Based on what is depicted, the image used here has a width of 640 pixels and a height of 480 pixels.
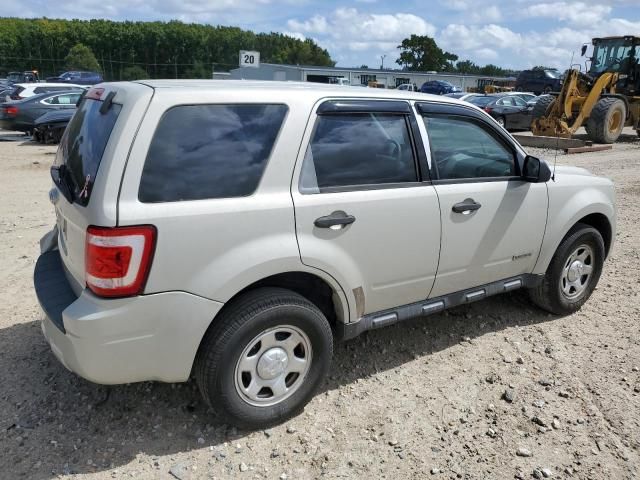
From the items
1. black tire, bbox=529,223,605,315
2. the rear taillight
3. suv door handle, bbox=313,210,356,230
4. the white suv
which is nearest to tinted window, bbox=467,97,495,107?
black tire, bbox=529,223,605,315

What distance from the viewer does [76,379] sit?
11.5ft

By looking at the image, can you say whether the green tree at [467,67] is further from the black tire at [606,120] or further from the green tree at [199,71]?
the black tire at [606,120]

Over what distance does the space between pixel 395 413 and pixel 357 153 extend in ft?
A: 5.07

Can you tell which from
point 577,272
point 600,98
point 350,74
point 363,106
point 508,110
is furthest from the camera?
point 350,74

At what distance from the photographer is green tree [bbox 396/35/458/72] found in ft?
310

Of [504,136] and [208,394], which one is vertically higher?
[504,136]

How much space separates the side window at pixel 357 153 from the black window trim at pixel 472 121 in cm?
18

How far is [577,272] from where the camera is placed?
4.58 metres

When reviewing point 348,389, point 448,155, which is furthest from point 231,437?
point 448,155

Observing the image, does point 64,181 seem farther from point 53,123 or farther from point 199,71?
point 199,71

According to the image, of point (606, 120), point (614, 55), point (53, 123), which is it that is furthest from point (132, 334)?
point (614, 55)

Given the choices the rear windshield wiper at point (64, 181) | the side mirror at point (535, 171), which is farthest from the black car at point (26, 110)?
the side mirror at point (535, 171)

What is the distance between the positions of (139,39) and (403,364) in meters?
112

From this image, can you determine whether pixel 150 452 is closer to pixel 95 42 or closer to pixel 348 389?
pixel 348 389
